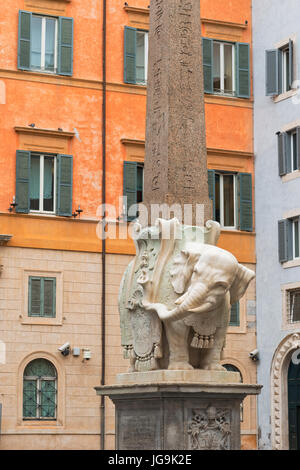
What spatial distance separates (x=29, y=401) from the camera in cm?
2428

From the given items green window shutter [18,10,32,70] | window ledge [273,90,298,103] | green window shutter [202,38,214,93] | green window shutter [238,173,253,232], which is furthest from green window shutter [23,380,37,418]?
window ledge [273,90,298,103]

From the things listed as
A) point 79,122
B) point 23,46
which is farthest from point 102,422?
point 23,46

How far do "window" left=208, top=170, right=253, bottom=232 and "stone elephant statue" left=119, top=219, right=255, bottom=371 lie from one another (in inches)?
543

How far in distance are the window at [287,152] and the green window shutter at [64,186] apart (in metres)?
4.90

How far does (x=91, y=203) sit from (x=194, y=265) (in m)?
12.9

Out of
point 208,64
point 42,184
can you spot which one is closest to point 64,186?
point 42,184

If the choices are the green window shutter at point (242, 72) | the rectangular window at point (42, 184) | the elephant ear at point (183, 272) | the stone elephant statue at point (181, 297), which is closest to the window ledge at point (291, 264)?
the green window shutter at point (242, 72)

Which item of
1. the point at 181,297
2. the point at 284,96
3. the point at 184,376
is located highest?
the point at 284,96

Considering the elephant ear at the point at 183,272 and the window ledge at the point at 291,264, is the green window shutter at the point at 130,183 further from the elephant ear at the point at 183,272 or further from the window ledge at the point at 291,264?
the elephant ear at the point at 183,272

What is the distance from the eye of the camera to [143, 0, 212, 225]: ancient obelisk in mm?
13469

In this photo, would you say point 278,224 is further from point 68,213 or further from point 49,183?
point 49,183

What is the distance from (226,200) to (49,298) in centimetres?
514

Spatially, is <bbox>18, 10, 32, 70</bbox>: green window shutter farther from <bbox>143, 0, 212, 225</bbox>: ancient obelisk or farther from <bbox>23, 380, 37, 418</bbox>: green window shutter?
<bbox>143, 0, 212, 225</bbox>: ancient obelisk

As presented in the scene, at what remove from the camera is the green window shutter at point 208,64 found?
2733cm
